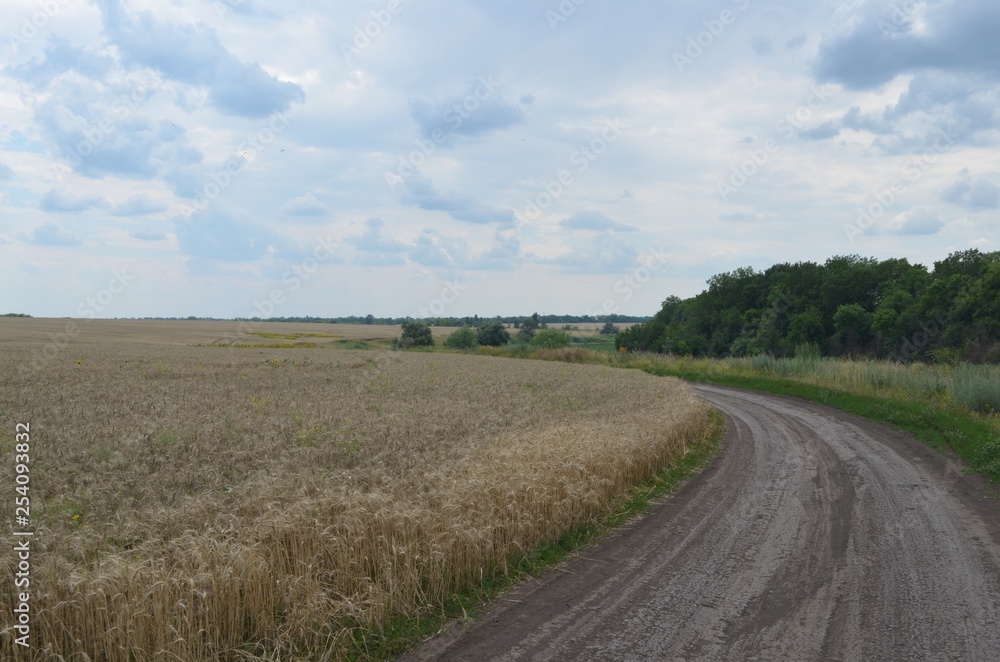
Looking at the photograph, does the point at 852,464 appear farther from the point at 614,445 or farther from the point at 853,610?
the point at 853,610

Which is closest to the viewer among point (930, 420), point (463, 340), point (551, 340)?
point (930, 420)

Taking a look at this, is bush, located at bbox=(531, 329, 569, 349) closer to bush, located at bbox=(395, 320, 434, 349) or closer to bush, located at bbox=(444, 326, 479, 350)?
bush, located at bbox=(444, 326, 479, 350)

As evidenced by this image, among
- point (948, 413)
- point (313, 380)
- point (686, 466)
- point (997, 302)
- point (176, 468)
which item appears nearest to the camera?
point (176, 468)

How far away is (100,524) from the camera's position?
259 inches

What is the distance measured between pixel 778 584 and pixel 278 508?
18.4ft

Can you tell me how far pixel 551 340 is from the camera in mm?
62281

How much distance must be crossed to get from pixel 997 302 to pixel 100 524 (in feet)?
147

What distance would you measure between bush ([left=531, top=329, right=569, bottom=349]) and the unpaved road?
165 ft

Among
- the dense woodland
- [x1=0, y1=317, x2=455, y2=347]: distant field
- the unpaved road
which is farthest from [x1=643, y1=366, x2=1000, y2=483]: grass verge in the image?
[x1=0, y1=317, x2=455, y2=347]: distant field

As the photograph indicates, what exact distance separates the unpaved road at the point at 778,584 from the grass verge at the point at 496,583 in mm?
191

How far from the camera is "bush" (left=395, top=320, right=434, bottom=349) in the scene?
7753 centimetres

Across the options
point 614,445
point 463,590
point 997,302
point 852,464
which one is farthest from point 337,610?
point 997,302

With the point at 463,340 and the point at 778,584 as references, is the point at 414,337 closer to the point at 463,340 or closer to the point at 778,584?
the point at 463,340

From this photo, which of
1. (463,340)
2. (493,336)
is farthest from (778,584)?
(493,336)
